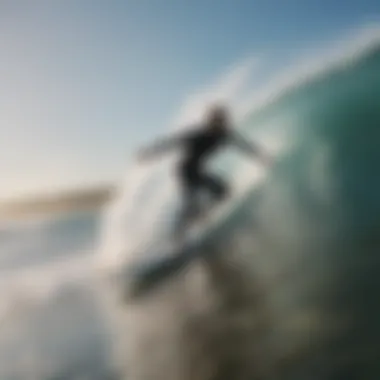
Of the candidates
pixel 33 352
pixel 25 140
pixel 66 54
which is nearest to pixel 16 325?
pixel 33 352

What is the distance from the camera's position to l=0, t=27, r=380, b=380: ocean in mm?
1271

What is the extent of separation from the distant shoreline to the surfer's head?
7.8 inches

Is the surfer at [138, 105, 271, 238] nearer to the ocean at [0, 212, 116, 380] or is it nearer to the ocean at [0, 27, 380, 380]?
the ocean at [0, 27, 380, 380]

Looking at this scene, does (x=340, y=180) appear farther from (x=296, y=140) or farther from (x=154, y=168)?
(x=154, y=168)

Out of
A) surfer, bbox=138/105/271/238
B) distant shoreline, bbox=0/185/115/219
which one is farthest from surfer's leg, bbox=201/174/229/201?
distant shoreline, bbox=0/185/115/219

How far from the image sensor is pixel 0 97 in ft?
4.58

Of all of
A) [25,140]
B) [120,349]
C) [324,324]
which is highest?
[25,140]

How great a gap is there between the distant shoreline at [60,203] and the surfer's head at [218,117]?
198mm

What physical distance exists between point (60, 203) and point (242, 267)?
0.32 m

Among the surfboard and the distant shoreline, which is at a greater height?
the distant shoreline

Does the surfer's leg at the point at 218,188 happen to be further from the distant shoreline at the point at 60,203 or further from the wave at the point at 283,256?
the distant shoreline at the point at 60,203

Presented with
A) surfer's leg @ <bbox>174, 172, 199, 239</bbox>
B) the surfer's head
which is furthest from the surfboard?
the surfer's head

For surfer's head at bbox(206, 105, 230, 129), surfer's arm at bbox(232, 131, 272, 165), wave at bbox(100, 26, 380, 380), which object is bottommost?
wave at bbox(100, 26, 380, 380)

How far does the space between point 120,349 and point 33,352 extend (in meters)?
0.14
